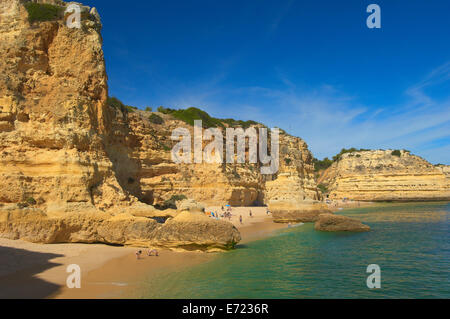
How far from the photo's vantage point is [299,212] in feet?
79.4

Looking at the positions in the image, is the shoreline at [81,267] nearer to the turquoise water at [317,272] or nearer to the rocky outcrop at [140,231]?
the rocky outcrop at [140,231]

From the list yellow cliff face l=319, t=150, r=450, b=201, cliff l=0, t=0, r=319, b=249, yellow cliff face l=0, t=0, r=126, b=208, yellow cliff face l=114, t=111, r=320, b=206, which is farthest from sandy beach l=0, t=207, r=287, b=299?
yellow cliff face l=319, t=150, r=450, b=201

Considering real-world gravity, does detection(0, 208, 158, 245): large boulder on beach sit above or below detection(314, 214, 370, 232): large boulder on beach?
above

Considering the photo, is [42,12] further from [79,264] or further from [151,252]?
[151,252]

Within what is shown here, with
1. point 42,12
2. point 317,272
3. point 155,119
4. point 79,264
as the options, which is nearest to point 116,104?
point 155,119

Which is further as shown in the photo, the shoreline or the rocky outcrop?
the rocky outcrop

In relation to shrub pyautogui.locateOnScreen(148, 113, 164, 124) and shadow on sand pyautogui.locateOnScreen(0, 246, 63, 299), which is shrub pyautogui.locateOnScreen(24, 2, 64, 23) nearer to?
shadow on sand pyautogui.locateOnScreen(0, 246, 63, 299)

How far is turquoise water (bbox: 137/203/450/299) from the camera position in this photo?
24.9ft

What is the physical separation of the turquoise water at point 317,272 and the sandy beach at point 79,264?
32.2 inches

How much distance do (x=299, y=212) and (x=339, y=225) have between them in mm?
5909

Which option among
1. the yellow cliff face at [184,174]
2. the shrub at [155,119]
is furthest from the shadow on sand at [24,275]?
the shrub at [155,119]

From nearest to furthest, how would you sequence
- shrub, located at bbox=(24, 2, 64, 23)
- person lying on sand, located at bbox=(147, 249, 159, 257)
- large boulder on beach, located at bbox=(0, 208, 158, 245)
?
large boulder on beach, located at bbox=(0, 208, 158, 245), person lying on sand, located at bbox=(147, 249, 159, 257), shrub, located at bbox=(24, 2, 64, 23)
